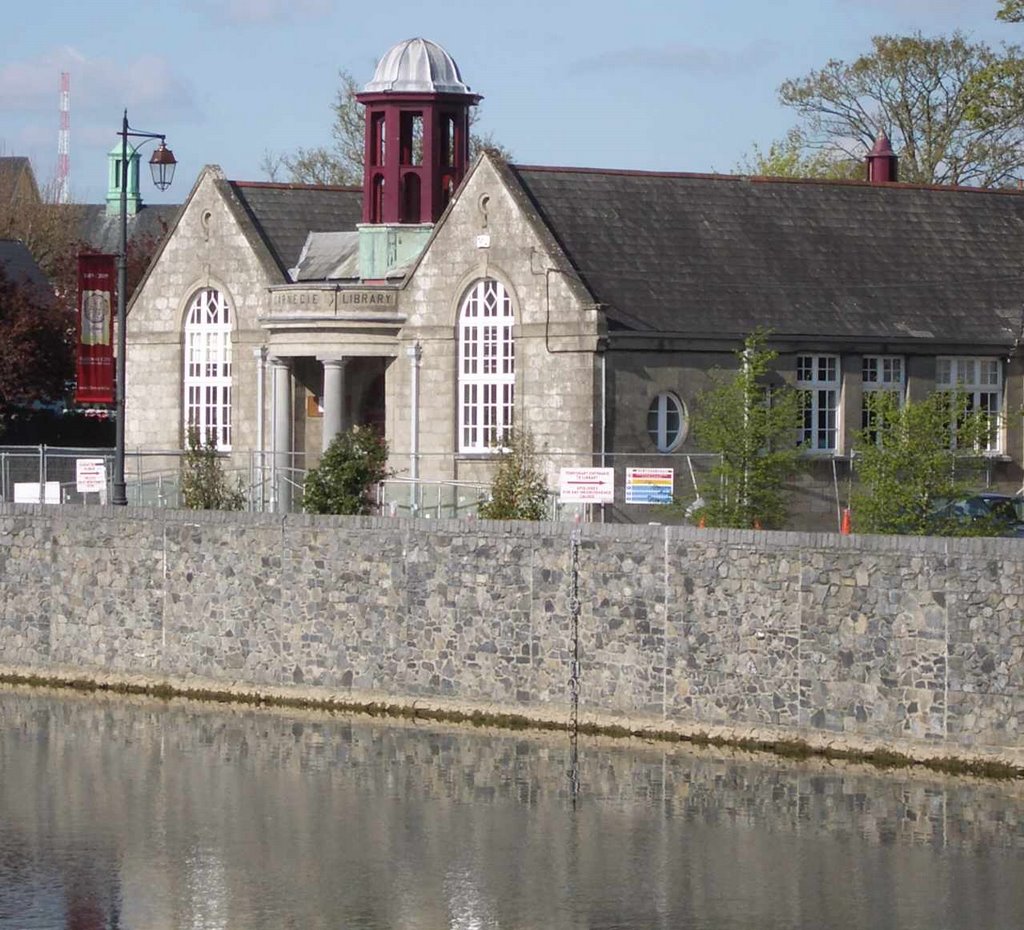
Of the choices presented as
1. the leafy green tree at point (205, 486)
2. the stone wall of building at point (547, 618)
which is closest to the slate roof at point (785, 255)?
the leafy green tree at point (205, 486)

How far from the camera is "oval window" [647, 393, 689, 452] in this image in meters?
41.9

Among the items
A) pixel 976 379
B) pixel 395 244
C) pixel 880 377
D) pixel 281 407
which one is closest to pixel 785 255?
pixel 880 377

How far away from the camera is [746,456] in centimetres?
3550

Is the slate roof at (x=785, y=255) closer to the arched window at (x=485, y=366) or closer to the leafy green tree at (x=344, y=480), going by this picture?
the arched window at (x=485, y=366)

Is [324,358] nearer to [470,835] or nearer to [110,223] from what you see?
[470,835]

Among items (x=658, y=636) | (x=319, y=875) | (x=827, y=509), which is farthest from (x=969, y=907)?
(x=827, y=509)

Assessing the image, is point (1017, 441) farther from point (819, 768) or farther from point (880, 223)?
point (819, 768)

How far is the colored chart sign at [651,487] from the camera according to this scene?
109 feet

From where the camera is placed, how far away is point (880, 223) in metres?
46.8

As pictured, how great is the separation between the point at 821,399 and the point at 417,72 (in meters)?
11.5

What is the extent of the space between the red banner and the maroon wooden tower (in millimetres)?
9888

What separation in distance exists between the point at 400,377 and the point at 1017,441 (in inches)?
471

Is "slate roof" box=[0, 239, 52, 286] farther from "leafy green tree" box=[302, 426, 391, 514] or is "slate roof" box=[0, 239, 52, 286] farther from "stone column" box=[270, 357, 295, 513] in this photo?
"leafy green tree" box=[302, 426, 391, 514]

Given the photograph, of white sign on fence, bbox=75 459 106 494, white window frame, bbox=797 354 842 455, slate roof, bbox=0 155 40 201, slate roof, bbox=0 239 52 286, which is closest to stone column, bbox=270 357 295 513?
white window frame, bbox=797 354 842 455
